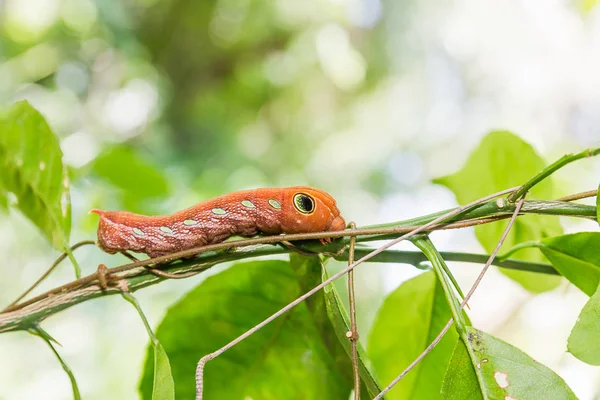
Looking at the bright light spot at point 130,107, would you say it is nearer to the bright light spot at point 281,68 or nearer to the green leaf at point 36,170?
the bright light spot at point 281,68

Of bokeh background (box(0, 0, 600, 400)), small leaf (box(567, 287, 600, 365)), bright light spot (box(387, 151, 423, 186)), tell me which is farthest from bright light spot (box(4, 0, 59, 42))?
small leaf (box(567, 287, 600, 365))

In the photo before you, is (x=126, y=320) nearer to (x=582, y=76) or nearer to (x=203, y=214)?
(x=203, y=214)

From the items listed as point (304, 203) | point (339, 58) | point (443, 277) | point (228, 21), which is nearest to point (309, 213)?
point (304, 203)

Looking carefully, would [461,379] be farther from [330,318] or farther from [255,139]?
[255,139]

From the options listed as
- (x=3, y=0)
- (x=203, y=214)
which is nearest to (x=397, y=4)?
(x=3, y=0)

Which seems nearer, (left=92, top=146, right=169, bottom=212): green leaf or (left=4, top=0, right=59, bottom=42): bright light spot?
(left=92, top=146, right=169, bottom=212): green leaf

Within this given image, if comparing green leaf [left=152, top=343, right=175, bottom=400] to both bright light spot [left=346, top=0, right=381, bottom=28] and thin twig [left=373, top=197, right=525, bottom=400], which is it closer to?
thin twig [left=373, top=197, right=525, bottom=400]
